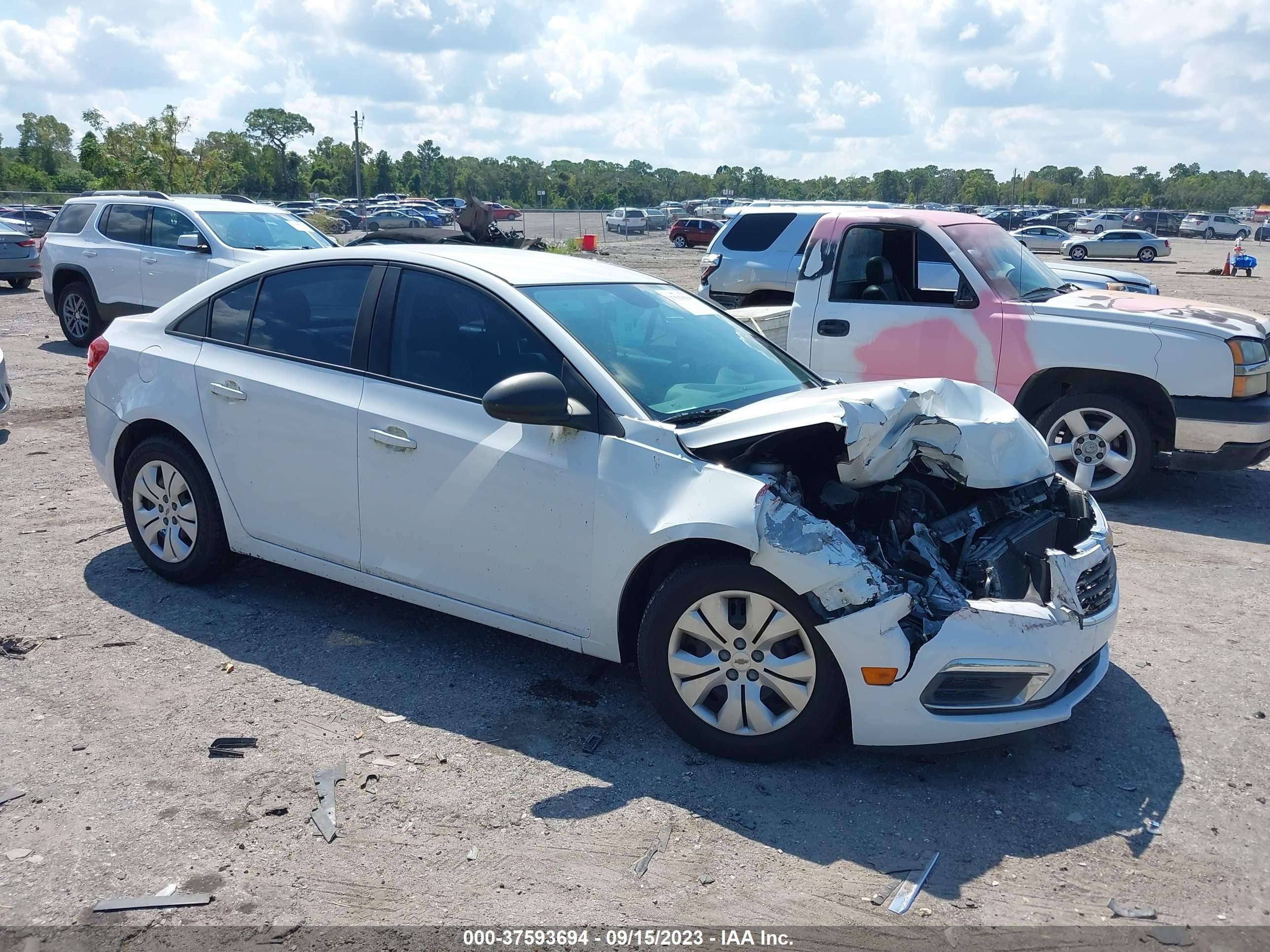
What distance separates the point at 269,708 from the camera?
4.33m

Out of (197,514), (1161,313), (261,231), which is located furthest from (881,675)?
(261,231)

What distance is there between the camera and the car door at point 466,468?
4176mm

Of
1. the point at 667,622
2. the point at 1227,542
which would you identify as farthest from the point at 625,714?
the point at 1227,542

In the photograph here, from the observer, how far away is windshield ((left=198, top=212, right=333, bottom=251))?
42.8 ft

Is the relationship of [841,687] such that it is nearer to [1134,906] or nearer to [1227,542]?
[1134,906]

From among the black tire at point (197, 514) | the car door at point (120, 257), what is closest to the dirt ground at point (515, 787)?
the black tire at point (197, 514)

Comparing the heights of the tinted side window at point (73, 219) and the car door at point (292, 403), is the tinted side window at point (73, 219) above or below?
above

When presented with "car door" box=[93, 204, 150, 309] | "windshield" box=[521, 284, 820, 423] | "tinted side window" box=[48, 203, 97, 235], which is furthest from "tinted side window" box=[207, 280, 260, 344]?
"tinted side window" box=[48, 203, 97, 235]

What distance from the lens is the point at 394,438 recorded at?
4.54m

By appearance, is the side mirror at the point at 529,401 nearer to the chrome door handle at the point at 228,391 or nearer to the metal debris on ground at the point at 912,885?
the chrome door handle at the point at 228,391

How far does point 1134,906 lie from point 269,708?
3154 millimetres

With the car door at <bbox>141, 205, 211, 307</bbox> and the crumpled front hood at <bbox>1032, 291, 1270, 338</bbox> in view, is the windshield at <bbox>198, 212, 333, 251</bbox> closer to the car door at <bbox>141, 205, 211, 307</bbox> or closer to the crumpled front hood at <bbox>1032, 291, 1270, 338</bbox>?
the car door at <bbox>141, 205, 211, 307</bbox>

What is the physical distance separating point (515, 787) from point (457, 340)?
1.88m

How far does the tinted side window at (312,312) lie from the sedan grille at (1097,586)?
3167 mm
